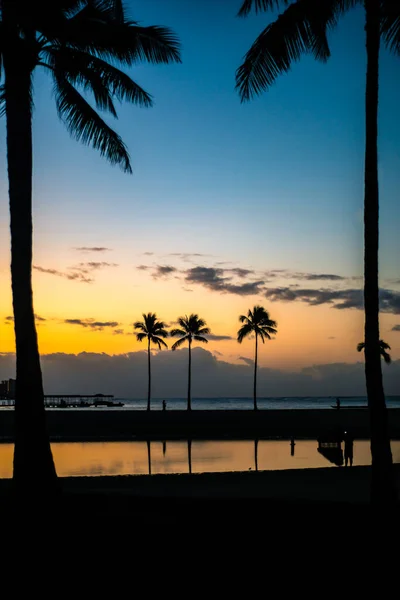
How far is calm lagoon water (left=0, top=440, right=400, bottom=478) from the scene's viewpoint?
27.3m

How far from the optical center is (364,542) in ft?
31.9

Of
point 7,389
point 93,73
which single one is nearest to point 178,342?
point 93,73

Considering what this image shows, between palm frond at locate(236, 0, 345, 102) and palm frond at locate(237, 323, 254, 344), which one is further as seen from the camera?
palm frond at locate(237, 323, 254, 344)

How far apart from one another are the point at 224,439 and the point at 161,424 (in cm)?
1016

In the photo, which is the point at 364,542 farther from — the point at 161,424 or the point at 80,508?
the point at 161,424

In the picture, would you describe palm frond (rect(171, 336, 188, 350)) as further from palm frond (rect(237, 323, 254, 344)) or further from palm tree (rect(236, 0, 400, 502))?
palm tree (rect(236, 0, 400, 502))

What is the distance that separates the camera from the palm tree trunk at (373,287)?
449 inches

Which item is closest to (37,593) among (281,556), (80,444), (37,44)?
(281,556)

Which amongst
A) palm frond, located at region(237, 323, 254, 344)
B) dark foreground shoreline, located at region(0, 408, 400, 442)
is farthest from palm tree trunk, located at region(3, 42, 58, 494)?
palm frond, located at region(237, 323, 254, 344)

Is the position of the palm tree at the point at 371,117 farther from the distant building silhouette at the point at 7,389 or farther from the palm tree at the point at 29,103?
the distant building silhouette at the point at 7,389

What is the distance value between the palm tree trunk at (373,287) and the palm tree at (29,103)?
5.01 metres

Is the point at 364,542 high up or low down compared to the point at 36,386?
down

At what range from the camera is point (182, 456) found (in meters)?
32.6

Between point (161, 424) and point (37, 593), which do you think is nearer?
point (37, 593)
